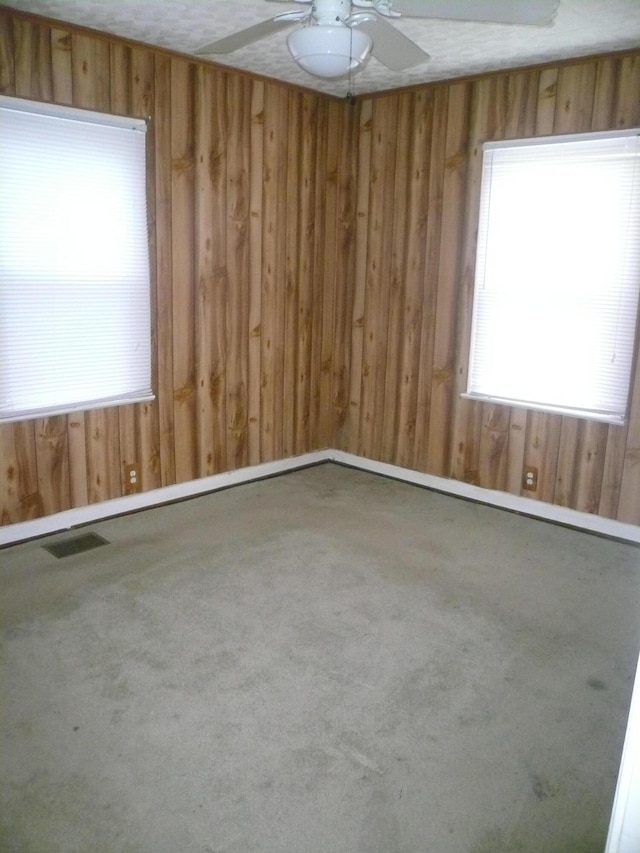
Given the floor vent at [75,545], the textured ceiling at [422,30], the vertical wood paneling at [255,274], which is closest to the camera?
the textured ceiling at [422,30]

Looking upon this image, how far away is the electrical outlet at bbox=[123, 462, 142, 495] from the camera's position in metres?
4.11

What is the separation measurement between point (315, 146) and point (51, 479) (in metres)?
2.84

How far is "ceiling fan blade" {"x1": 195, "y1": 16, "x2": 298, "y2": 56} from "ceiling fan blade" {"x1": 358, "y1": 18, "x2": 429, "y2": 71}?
0.91 feet

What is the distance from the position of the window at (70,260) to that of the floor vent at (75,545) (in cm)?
69

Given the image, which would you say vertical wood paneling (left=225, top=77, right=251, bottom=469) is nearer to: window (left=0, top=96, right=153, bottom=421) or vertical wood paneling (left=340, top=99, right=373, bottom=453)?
window (left=0, top=96, right=153, bottom=421)

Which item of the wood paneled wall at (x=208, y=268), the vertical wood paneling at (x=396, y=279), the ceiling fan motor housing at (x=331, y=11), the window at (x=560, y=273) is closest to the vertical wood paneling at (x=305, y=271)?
the wood paneled wall at (x=208, y=268)

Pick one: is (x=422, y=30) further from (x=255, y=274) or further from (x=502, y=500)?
(x=502, y=500)

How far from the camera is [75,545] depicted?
365cm

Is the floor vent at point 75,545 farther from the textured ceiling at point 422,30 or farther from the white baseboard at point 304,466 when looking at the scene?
the textured ceiling at point 422,30

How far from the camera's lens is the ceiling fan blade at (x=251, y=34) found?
242cm

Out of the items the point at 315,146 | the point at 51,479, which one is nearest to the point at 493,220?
the point at 315,146

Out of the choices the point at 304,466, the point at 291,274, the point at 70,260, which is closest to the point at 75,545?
the point at 70,260

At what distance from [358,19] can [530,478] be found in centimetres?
284

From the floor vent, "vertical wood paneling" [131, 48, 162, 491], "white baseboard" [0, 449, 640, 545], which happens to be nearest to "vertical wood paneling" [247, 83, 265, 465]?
"white baseboard" [0, 449, 640, 545]
